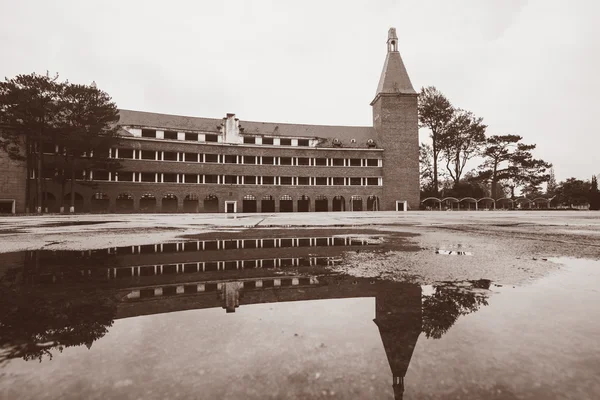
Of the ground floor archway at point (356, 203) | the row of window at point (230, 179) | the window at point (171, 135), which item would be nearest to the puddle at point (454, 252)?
the row of window at point (230, 179)

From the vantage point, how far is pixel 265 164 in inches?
2077

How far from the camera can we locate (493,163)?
62625 mm

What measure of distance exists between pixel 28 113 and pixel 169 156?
1624cm

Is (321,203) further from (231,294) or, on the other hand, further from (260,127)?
(231,294)

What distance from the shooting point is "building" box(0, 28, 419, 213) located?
4659 cm

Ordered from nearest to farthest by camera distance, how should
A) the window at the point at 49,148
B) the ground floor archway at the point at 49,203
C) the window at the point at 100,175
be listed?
the ground floor archway at the point at 49,203
the window at the point at 49,148
the window at the point at 100,175

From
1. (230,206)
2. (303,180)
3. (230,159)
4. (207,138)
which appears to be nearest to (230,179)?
(230,159)

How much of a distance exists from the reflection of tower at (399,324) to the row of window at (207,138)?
52.4 metres

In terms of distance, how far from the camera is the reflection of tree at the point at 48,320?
1486 millimetres

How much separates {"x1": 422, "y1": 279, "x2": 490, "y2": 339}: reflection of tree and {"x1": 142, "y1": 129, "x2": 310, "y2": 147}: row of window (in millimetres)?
52393

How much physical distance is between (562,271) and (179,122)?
55.1 m

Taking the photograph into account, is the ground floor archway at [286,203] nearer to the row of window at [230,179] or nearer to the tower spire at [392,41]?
the row of window at [230,179]

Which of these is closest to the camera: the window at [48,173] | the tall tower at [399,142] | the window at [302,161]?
the window at [48,173]

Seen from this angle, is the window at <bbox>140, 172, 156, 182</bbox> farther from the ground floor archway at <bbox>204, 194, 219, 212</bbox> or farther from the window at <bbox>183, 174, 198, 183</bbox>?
the ground floor archway at <bbox>204, 194, 219, 212</bbox>
